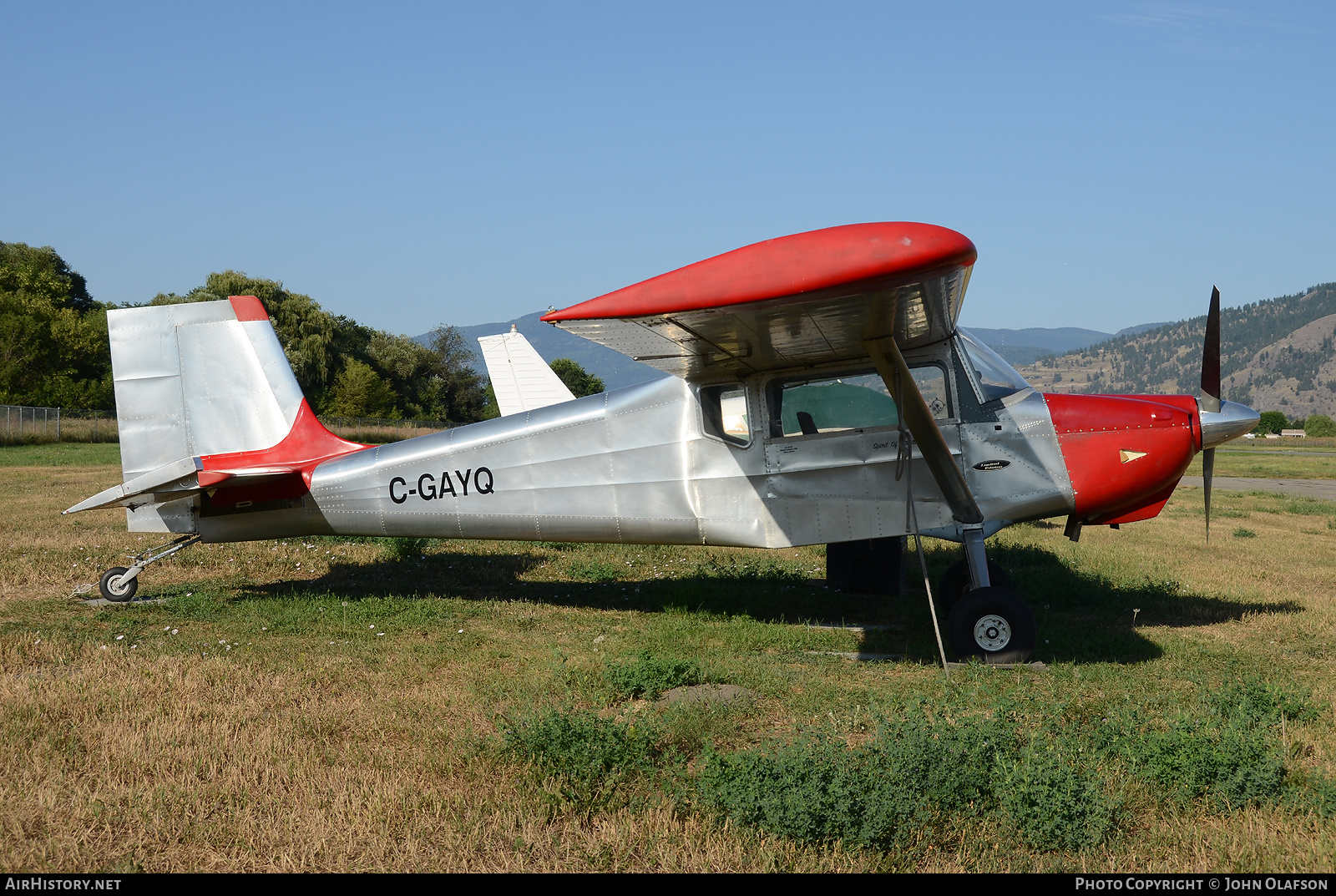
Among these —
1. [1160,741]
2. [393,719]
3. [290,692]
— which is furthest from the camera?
[290,692]

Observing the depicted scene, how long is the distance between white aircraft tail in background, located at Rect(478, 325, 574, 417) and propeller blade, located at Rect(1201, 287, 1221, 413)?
1310 centimetres

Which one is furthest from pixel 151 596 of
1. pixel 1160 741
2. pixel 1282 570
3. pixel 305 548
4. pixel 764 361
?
pixel 1282 570

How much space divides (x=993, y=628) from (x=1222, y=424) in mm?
2721

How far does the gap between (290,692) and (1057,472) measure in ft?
19.4

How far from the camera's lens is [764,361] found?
7031 millimetres

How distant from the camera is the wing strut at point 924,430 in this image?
242 inches

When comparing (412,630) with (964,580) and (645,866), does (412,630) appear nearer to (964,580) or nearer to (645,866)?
(645,866)

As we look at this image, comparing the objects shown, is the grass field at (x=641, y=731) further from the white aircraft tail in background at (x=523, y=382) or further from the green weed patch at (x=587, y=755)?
the white aircraft tail in background at (x=523, y=382)

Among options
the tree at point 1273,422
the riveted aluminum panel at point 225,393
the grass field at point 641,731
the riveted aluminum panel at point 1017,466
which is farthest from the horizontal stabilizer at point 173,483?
the tree at point 1273,422

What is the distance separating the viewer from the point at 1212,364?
730 cm

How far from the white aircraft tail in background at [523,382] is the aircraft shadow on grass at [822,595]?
8.45 m

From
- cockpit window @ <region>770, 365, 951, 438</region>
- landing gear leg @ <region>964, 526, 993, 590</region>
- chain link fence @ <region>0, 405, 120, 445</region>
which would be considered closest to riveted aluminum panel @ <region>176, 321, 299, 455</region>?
cockpit window @ <region>770, 365, 951, 438</region>

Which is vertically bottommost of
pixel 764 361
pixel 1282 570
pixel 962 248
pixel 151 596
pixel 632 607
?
pixel 1282 570

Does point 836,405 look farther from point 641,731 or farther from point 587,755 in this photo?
point 587,755
